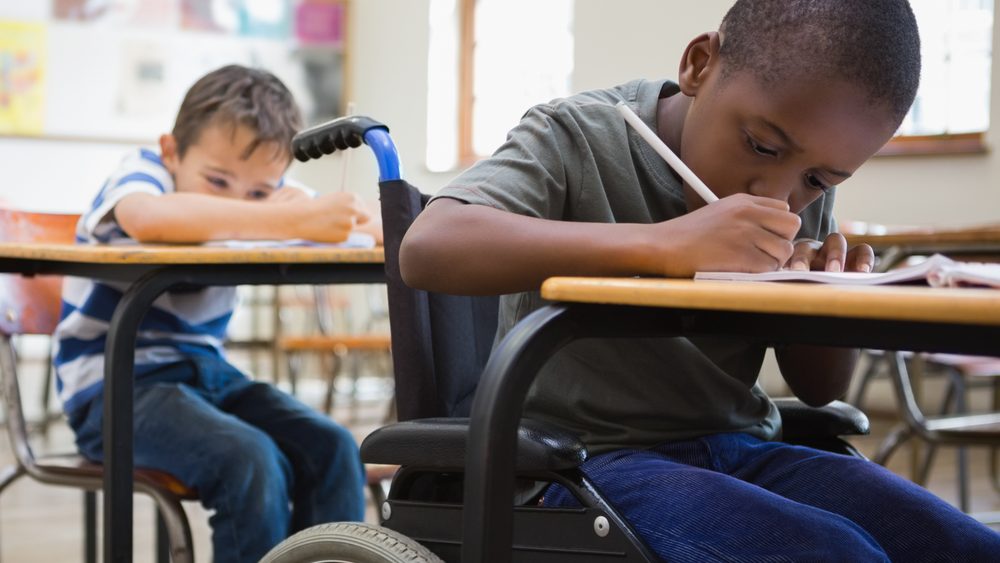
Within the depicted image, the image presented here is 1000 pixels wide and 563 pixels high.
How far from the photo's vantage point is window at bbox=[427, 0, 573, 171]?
23.5ft

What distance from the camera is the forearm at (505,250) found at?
830 millimetres

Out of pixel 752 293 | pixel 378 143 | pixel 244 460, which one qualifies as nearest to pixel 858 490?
pixel 752 293

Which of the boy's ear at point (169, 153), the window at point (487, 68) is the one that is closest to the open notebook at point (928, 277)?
the boy's ear at point (169, 153)

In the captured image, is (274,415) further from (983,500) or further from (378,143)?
(983,500)

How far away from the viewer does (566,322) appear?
75cm

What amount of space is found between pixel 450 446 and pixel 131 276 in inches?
26.8

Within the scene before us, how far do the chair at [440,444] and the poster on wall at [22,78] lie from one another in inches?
290

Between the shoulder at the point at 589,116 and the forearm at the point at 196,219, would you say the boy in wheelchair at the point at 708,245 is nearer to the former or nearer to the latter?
the shoulder at the point at 589,116

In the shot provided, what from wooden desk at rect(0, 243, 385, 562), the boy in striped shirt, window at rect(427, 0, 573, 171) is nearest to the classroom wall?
window at rect(427, 0, 573, 171)

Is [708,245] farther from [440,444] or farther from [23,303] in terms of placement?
[23,303]

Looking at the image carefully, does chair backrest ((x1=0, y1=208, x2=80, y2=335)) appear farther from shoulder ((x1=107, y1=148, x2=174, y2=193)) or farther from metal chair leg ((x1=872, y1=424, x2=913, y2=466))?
metal chair leg ((x1=872, y1=424, x2=913, y2=466))

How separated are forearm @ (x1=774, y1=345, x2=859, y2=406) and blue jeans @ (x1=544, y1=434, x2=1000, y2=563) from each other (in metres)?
0.12

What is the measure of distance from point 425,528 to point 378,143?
0.39m

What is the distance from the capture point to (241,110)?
1823mm
